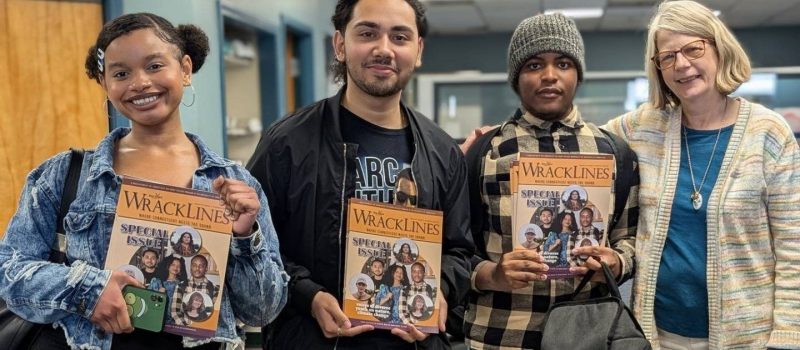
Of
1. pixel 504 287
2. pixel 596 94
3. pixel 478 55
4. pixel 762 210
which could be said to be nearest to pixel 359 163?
pixel 504 287

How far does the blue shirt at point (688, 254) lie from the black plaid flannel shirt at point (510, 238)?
101 millimetres

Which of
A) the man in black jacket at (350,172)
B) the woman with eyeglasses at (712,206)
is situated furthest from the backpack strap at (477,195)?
the woman with eyeglasses at (712,206)

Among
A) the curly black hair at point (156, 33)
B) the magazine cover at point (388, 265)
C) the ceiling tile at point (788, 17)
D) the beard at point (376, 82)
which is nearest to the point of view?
the curly black hair at point (156, 33)

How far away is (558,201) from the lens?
5.15 ft

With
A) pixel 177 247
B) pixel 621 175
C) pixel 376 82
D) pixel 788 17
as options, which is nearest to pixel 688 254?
pixel 621 175

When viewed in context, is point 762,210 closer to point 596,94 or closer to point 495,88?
point 495,88

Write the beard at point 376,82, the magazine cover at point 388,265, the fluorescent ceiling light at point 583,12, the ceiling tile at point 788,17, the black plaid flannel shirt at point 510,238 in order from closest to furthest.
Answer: the magazine cover at point 388,265 → the beard at point 376,82 → the black plaid flannel shirt at point 510,238 → the fluorescent ceiling light at point 583,12 → the ceiling tile at point 788,17

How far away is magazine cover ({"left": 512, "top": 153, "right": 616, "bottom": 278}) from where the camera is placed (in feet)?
5.14

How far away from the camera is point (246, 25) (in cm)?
499

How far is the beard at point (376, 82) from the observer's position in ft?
4.98

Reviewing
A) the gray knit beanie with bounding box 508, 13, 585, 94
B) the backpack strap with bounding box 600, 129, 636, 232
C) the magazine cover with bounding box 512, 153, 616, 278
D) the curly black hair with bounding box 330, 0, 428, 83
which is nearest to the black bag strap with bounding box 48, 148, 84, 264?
the curly black hair with bounding box 330, 0, 428, 83

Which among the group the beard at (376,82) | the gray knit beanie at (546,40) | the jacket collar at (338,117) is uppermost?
the gray knit beanie at (546,40)

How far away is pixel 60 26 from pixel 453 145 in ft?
8.06

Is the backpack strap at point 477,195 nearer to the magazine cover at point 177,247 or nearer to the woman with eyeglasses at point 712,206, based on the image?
the woman with eyeglasses at point 712,206
